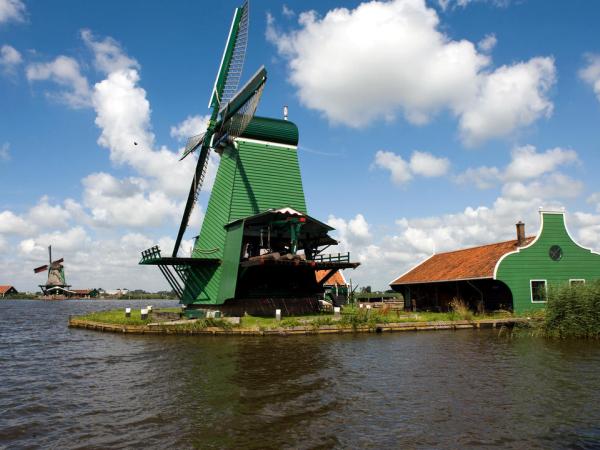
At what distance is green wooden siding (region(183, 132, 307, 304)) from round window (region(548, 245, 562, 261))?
15.6m

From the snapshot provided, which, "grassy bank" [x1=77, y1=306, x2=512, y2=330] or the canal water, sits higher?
"grassy bank" [x1=77, y1=306, x2=512, y2=330]

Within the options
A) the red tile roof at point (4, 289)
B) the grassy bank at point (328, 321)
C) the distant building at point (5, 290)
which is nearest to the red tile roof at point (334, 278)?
the grassy bank at point (328, 321)

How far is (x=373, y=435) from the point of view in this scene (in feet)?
27.8

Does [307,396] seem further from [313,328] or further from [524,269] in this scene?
[524,269]

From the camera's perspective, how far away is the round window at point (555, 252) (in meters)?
27.7

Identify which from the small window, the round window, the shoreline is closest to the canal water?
the shoreline

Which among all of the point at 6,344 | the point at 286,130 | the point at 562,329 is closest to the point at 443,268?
the point at 562,329

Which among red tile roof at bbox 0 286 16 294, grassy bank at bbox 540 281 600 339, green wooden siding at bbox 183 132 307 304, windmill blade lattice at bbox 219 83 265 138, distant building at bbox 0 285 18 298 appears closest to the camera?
grassy bank at bbox 540 281 600 339

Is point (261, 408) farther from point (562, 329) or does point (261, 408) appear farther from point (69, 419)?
point (562, 329)

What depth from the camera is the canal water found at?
8.45 metres

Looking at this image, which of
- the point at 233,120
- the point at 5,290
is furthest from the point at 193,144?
the point at 5,290

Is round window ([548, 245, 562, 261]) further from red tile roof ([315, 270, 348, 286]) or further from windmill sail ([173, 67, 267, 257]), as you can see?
red tile roof ([315, 270, 348, 286])

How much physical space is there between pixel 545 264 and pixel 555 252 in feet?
3.58

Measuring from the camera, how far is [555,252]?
27781 millimetres
